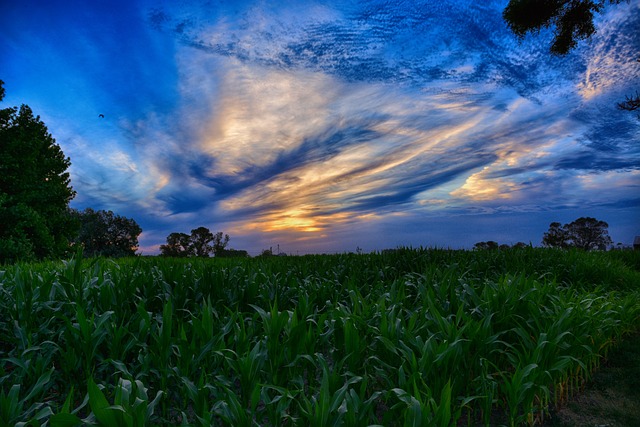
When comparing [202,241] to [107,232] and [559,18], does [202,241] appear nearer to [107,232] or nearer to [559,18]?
[107,232]

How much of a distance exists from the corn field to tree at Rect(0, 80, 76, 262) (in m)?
14.3

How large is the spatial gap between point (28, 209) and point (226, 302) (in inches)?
666

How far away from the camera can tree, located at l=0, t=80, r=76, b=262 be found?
17.7 m

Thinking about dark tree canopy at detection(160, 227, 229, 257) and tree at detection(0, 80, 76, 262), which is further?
dark tree canopy at detection(160, 227, 229, 257)

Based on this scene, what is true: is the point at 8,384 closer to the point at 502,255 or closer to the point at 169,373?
the point at 169,373

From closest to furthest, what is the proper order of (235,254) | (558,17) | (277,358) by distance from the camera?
(277,358)
(558,17)
(235,254)

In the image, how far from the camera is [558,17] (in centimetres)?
1730

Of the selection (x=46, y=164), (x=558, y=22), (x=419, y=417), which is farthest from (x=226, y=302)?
(x=46, y=164)

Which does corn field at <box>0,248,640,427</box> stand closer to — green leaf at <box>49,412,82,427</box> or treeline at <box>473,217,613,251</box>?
green leaf at <box>49,412,82,427</box>

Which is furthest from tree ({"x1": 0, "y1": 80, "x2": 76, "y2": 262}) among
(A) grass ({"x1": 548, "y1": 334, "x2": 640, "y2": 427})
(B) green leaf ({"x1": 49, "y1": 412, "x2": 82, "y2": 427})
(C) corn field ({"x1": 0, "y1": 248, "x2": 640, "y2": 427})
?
(A) grass ({"x1": 548, "y1": 334, "x2": 640, "y2": 427})

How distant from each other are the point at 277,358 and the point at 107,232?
46.6m

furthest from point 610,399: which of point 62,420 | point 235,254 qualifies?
point 235,254

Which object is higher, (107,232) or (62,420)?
(107,232)

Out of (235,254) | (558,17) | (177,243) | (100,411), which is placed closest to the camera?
(100,411)
